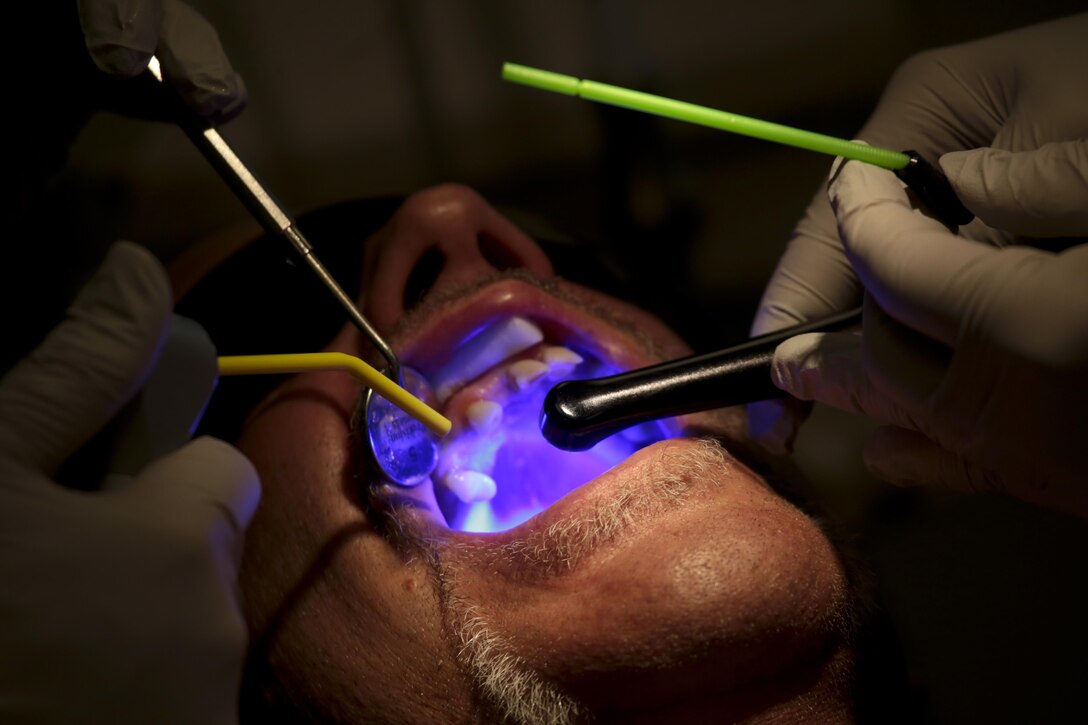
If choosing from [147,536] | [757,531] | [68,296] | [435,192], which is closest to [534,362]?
[435,192]

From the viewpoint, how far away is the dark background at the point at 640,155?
139 cm

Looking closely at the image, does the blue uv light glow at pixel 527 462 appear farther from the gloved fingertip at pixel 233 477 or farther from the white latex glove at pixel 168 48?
the white latex glove at pixel 168 48

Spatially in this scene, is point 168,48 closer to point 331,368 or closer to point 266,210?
point 266,210

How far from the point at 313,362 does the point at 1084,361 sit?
737 millimetres

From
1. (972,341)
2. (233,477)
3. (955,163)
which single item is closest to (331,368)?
(233,477)

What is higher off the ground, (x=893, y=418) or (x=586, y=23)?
(x=586, y=23)

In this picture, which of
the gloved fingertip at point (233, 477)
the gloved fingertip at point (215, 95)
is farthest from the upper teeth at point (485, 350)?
the gloved fingertip at point (215, 95)

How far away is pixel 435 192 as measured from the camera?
3.62ft

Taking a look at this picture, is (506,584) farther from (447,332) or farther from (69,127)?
(69,127)

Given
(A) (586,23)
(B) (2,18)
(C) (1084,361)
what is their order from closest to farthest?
(C) (1084,361) → (B) (2,18) → (A) (586,23)

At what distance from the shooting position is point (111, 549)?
2.51 ft

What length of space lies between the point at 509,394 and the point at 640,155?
27.4 inches

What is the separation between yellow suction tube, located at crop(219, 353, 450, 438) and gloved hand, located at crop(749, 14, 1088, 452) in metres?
0.51

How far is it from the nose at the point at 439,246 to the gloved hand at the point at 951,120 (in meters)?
0.40
